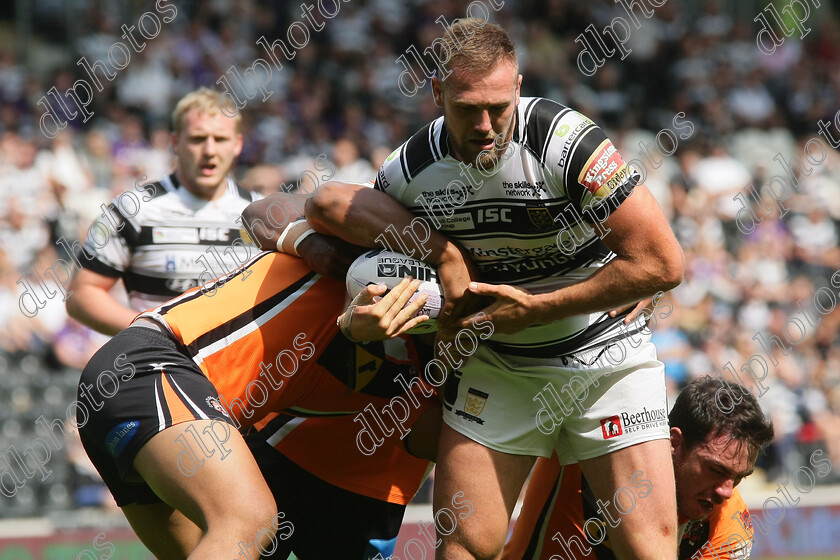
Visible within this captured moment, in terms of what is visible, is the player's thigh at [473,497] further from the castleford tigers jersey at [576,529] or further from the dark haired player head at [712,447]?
the dark haired player head at [712,447]

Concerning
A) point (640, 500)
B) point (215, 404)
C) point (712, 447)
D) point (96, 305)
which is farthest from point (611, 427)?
point (96, 305)

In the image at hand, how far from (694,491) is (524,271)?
1.15m

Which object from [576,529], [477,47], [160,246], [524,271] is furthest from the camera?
[160,246]

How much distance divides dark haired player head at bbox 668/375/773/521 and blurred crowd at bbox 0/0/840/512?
237 inches

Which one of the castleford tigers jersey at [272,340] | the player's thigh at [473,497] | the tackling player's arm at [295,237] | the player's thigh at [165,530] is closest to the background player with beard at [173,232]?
the tackling player's arm at [295,237]

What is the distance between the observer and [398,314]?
11.9 ft

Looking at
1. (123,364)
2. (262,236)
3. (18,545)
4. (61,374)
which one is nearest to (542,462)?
(262,236)

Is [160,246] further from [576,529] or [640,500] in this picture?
[640,500]

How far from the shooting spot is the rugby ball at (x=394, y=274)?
3.75 meters

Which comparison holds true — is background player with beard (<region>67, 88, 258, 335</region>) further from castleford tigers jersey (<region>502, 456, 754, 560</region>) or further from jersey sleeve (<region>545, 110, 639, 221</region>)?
jersey sleeve (<region>545, 110, 639, 221</region>)

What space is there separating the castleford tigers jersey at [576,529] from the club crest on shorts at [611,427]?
1.33 feet

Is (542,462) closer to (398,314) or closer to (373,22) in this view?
(398,314)

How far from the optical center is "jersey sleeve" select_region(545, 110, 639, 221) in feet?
11.8

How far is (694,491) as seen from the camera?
4105mm
